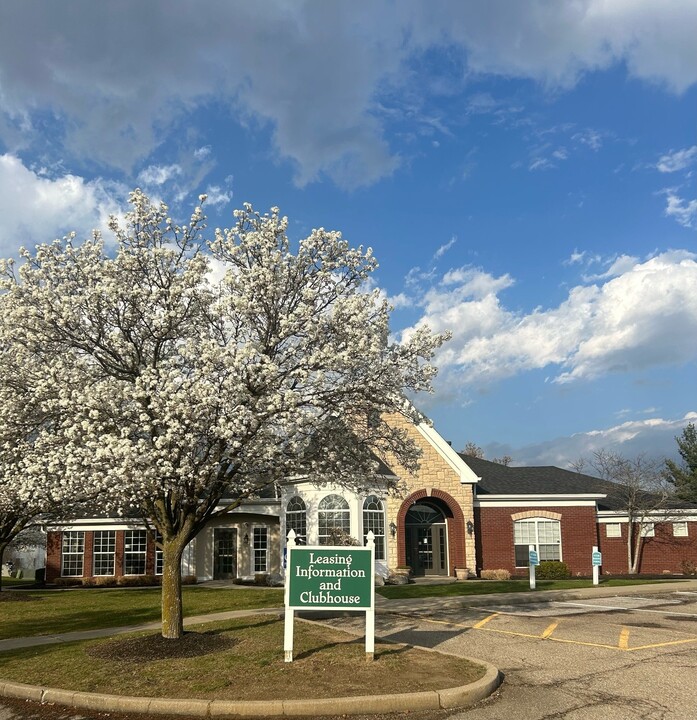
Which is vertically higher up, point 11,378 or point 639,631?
point 11,378

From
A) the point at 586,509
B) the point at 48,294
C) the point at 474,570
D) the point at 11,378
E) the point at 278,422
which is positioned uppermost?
the point at 48,294

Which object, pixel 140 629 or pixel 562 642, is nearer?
pixel 562 642

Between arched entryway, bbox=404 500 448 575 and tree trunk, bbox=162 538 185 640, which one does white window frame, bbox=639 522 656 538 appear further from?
tree trunk, bbox=162 538 185 640

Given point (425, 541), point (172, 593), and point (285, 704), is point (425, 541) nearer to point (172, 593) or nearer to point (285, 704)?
point (172, 593)

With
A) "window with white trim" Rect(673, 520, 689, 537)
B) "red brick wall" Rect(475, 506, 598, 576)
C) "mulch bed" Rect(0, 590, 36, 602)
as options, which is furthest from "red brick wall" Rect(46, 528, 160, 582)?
"window with white trim" Rect(673, 520, 689, 537)

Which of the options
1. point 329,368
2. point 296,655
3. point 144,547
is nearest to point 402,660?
point 296,655

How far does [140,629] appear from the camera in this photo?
1535 cm

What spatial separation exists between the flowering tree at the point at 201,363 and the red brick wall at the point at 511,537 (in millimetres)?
20180

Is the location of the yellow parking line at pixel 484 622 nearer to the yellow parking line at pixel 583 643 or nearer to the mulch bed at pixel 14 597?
the yellow parking line at pixel 583 643

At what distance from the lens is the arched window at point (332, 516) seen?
28828mm

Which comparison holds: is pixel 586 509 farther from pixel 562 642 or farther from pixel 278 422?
pixel 278 422

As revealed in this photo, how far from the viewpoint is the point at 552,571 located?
101 ft

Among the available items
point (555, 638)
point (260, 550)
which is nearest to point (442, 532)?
point (260, 550)

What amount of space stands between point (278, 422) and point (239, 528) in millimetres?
23426
